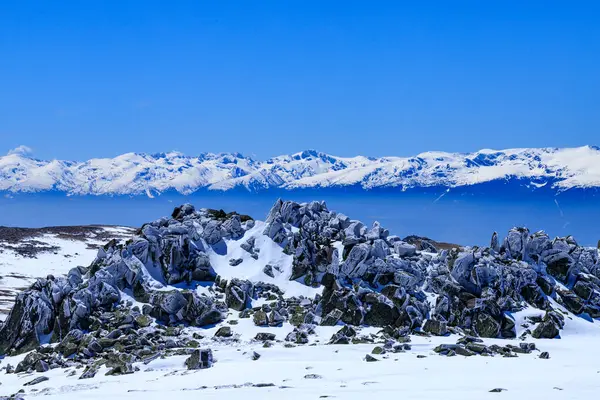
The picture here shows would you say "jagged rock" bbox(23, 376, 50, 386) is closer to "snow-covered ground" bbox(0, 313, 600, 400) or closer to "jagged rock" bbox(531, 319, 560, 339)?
"snow-covered ground" bbox(0, 313, 600, 400)

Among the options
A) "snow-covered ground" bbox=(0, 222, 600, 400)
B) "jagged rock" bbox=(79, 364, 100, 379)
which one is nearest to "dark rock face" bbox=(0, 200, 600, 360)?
"jagged rock" bbox=(79, 364, 100, 379)

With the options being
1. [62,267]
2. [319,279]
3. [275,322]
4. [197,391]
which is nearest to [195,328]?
[275,322]

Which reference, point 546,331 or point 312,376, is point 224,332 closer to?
point 312,376

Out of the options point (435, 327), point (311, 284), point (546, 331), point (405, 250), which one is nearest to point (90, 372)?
point (311, 284)

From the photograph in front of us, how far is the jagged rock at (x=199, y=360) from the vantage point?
33.3 meters

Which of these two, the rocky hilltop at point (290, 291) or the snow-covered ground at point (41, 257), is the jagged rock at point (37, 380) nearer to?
the rocky hilltop at point (290, 291)

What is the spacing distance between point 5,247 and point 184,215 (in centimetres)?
7732

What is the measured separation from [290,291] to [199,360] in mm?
15534

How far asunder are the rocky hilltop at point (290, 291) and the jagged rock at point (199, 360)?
0.25 feet

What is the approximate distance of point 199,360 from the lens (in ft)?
110

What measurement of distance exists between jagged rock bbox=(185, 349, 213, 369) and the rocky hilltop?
77 millimetres

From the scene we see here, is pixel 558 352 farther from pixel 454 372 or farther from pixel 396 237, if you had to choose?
pixel 396 237

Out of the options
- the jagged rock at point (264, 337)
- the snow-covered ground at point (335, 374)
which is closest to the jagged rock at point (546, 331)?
the snow-covered ground at point (335, 374)

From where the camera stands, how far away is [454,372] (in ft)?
98.7
